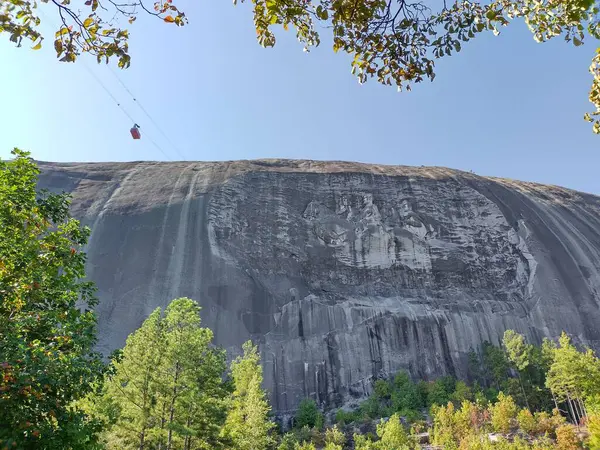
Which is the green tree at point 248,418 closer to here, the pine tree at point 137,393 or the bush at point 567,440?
the pine tree at point 137,393

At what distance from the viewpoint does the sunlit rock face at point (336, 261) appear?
113 ft

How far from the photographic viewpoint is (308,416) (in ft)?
96.3

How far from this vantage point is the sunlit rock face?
3438 cm

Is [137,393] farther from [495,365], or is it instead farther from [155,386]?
[495,365]

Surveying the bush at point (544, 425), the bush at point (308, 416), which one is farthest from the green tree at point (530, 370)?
the bush at point (308, 416)

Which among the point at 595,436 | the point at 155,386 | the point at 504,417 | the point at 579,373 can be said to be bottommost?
the point at 504,417

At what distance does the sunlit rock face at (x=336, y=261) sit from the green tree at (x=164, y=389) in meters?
18.8

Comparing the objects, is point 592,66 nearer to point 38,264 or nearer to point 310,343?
point 38,264

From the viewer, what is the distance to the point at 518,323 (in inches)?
1512

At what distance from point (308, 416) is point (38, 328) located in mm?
25847

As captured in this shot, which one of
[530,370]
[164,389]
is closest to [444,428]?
[530,370]

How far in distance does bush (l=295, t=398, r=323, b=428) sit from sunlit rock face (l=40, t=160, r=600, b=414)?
161cm

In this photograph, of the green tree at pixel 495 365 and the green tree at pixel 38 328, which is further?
the green tree at pixel 495 365

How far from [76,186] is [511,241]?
43343mm
